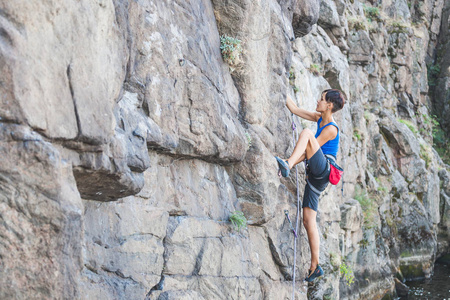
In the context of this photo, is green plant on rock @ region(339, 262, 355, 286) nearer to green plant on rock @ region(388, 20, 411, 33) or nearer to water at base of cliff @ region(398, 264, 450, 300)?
water at base of cliff @ region(398, 264, 450, 300)

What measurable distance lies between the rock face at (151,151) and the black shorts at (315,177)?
1.11 feet

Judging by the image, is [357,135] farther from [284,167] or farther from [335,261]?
[284,167]

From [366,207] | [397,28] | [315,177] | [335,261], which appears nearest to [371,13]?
[397,28]

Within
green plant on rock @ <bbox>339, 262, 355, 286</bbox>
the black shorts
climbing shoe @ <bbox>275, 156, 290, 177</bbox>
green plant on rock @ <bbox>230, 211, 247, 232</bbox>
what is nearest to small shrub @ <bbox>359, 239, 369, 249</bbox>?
green plant on rock @ <bbox>339, 262, 355, 286</bbox>

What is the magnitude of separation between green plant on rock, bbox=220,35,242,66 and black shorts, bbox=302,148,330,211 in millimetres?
2022

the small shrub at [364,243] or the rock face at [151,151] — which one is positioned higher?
the rock face at [151,151]

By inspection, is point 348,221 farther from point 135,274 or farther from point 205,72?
point 135,274

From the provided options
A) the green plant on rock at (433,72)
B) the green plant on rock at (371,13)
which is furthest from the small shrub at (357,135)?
the green plant on rock at (433,72)

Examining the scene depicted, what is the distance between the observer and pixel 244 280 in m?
7.05

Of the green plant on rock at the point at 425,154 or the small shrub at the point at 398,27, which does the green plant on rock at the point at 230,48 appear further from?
the small shrub at the point at 398,27

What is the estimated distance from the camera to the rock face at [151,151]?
3666 millimetres

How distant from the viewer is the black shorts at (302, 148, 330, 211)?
7959 millimetres

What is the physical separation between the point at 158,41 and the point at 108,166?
2.11 meters

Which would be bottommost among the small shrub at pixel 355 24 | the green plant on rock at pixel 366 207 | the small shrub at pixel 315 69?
the green plant on rock at pixel 366 207
